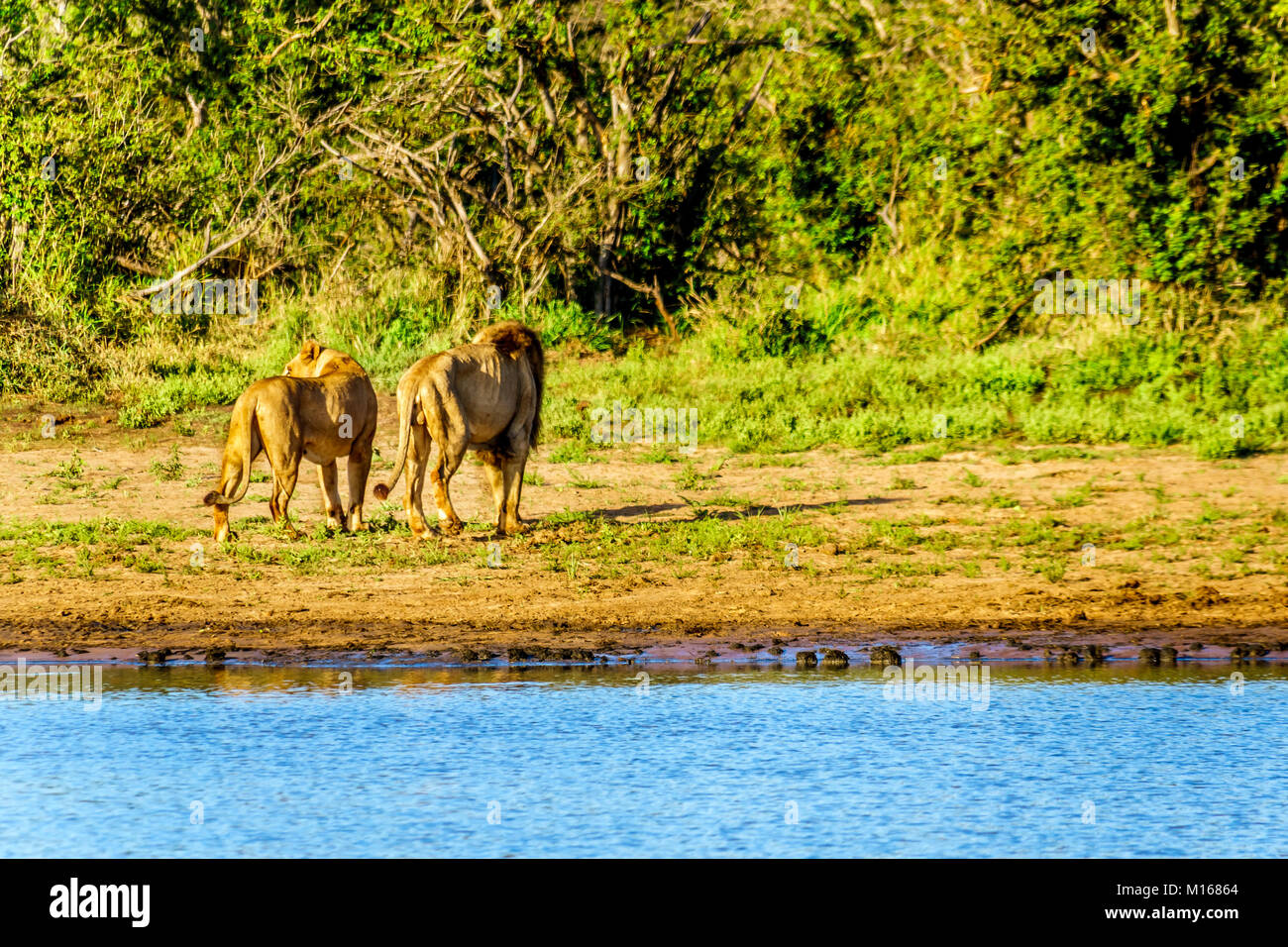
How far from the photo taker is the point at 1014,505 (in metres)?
12.0

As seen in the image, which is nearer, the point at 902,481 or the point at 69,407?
the point at 902,481

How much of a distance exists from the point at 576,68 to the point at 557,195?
1.44 metres

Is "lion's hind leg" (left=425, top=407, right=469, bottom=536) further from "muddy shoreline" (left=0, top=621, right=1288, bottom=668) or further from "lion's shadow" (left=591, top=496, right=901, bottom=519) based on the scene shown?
"muddy shoreline" (left=0, top=621, right=1288, bottom=668)

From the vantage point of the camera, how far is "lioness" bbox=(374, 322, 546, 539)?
1139cm

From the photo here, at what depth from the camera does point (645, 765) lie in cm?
730

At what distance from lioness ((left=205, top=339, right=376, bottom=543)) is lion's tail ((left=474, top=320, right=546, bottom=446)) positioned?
0.95 m

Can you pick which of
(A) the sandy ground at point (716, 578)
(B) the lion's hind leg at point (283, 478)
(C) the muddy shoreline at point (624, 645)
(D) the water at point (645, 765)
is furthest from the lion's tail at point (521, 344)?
(D) the water at point (645, 765)

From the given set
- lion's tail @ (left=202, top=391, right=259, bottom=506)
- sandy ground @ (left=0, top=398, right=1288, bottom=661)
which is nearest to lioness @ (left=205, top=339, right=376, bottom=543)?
lion's tail @ (left=202, top=391, right=259, bottom=506)

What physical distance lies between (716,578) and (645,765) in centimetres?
354

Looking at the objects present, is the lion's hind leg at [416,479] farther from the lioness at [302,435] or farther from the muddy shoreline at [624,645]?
the muddy shoreline at [624,645]

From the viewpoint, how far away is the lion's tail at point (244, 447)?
1113cm
